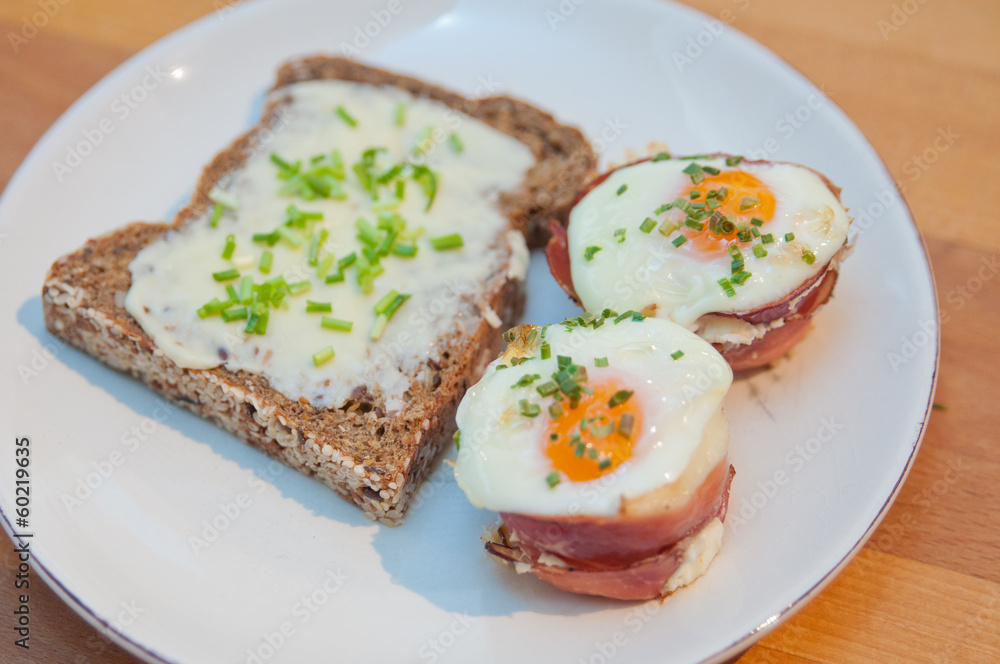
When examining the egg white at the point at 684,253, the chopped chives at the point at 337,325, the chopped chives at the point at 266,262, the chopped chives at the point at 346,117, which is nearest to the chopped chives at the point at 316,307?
the chopped chives at the point at 337,325

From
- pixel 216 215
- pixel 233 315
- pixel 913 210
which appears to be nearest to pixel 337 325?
pixel 233 315

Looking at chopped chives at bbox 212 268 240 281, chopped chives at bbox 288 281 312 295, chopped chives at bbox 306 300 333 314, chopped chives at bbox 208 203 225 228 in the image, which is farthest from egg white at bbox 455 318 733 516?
chopped chives at bbox 208 203 225 228

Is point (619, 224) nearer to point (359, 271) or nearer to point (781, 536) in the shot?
point (359, 271)

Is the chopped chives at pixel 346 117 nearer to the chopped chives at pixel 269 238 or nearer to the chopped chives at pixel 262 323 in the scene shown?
the chopped chives at pixel 269 238

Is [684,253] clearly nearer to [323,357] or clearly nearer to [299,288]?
[323,357]

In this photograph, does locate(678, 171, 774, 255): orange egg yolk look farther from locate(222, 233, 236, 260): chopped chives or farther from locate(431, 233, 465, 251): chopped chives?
locate(222, 233, 236, 260): chopped chives

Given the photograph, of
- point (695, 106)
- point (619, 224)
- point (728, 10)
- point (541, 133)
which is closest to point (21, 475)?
point (619, 224)
